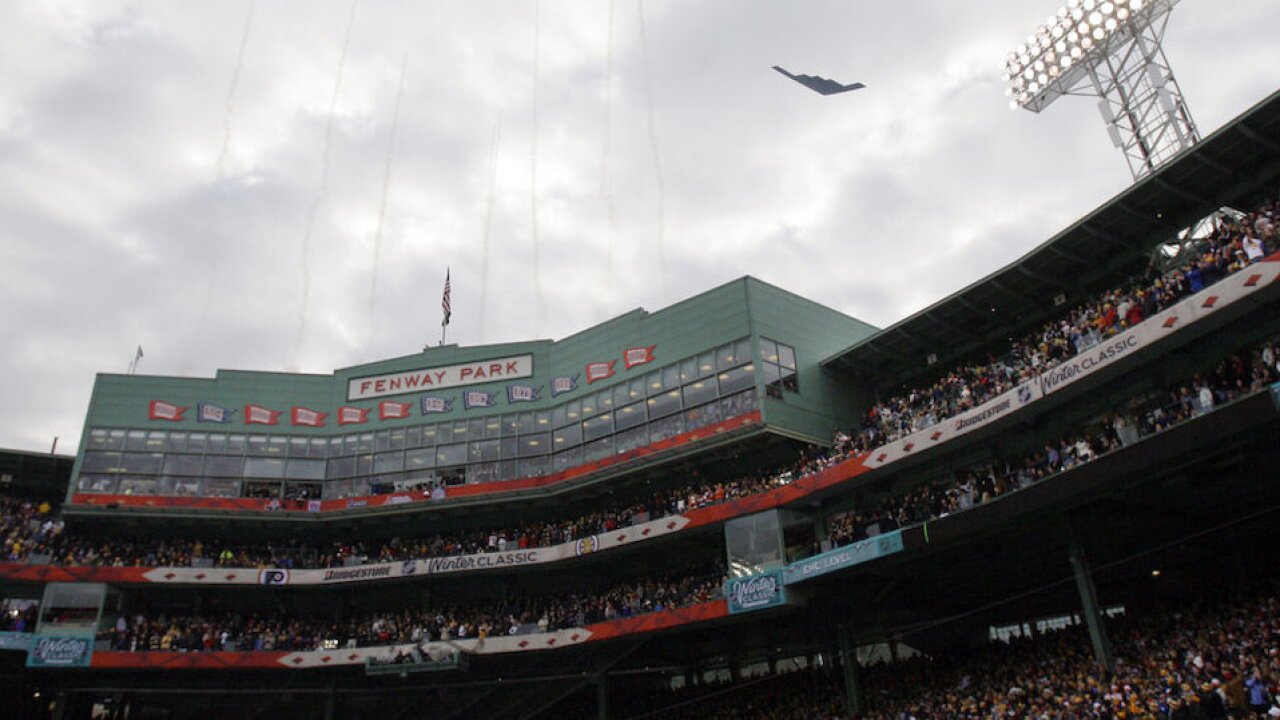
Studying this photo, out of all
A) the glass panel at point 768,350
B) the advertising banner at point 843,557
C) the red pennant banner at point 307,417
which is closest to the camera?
the advertising banner at point 843,557

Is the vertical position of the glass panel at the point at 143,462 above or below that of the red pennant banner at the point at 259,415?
below

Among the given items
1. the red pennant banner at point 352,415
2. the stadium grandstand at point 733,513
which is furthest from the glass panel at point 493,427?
the red pennant banner at point 352,415

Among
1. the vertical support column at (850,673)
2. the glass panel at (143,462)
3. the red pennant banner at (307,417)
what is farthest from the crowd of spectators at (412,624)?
the red pennant banner at (307,417)

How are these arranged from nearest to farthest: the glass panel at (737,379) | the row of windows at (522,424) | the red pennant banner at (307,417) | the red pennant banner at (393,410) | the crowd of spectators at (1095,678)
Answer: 1. the crowd of spectators at (1095,678)
2. the glass panel at (737,379)
3. the row of windows at (522,424)
4. the red pennant banner at (393,410)
5. the red pennant banner at (307,417)

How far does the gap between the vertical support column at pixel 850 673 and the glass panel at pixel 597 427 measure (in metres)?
15.9

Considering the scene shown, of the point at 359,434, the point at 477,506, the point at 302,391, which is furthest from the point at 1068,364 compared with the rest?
the point at 302,391

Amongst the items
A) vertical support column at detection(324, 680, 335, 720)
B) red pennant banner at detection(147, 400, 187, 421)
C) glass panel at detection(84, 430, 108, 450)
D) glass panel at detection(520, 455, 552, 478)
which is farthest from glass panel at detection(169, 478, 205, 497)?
glass panel at detection(520, 455, 552, 478)

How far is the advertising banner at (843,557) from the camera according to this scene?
31734mm

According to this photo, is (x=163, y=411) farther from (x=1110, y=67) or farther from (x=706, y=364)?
(x=1110, y=67)

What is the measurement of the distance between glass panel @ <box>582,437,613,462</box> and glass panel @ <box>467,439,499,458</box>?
566 cm

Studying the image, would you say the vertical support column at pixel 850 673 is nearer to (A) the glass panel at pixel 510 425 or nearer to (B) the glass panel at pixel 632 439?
(B) the glass panel at pixel 632 439

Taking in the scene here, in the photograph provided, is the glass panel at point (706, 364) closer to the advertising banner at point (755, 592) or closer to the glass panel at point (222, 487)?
the advertising banner at point (755, 592)

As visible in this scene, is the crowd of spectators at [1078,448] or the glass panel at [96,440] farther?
the glass panel at [96,440]

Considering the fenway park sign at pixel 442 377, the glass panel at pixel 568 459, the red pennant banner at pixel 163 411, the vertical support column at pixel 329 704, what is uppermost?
the fenway park sign at pixel 442 377
